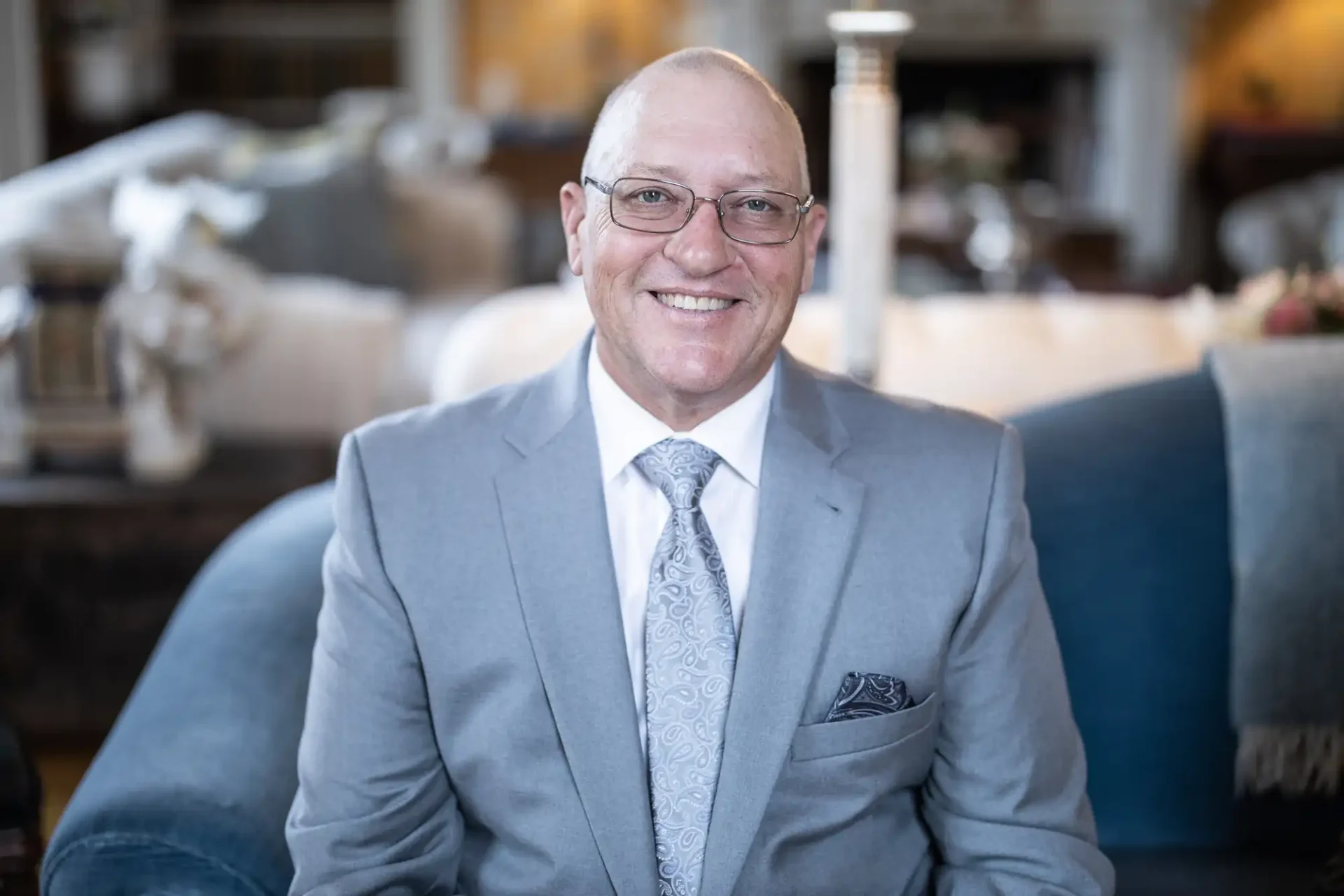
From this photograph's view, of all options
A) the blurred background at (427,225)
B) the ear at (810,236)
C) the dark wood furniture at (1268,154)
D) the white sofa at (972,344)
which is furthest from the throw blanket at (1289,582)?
the dark wood furniture at (1268,154)

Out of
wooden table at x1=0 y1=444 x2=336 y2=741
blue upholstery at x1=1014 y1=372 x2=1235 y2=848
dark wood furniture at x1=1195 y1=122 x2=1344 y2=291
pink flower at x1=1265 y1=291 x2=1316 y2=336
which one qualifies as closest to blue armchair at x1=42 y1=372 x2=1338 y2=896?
blue upholstery at x1=1014 y1=372 x2=1235 y2=848

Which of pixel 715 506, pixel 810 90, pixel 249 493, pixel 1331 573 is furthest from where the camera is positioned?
pixel 810 90

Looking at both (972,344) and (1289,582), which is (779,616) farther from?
(972,344)

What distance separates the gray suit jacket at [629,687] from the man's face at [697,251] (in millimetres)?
117

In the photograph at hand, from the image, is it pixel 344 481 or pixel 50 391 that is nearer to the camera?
pixel 344 481

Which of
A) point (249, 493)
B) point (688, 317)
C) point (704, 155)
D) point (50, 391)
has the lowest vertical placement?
point (249, 493)

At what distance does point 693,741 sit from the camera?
4.18 ft

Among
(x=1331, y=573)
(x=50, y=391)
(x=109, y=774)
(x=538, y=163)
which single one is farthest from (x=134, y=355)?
(x=538, y=163)

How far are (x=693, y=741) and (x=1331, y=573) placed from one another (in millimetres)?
747

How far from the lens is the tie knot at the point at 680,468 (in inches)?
51.1

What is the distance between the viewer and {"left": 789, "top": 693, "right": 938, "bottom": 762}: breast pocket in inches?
49.6

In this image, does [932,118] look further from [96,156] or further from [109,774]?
[109,774]

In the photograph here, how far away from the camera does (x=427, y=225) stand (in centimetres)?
521

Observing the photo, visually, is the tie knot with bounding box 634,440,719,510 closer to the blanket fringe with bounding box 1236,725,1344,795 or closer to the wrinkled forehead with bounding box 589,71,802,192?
the wrinkled forehead with bounding box 589,71,802,192
